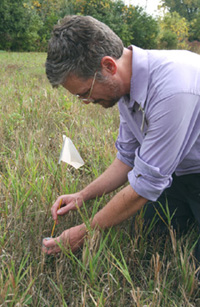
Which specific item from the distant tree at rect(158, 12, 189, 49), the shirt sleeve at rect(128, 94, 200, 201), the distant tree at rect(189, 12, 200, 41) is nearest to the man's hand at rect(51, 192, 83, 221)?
the shirt sleeve at rect(128, 94, 200, 201)

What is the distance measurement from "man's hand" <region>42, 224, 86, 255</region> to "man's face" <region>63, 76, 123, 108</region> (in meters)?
0.61

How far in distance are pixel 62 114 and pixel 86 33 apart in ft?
6.97

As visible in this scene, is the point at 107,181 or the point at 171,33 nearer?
the point at 107,181

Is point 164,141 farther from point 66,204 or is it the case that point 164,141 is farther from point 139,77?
point 66,204

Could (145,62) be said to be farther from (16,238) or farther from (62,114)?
(62,114)

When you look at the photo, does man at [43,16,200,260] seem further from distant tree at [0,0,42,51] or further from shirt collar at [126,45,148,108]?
distant tree at [0,0,42,51]

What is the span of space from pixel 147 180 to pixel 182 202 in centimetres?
73

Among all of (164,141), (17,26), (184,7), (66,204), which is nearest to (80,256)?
(66,204)

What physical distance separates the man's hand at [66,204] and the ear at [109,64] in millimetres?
695

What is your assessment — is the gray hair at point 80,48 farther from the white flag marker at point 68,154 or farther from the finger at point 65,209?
the finger at point 65,209

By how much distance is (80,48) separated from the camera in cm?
149

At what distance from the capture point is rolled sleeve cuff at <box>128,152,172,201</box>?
4.86 feet

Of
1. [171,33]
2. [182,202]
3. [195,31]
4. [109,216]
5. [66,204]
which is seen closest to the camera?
[109,216]

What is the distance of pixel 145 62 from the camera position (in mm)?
1531
